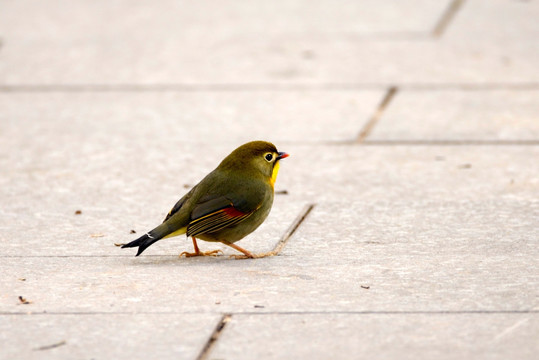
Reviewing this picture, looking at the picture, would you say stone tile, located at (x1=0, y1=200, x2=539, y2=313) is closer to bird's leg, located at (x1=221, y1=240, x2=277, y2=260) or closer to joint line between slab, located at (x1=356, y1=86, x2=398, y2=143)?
bird's leg, located at (x1=221, y1=240, x2=277, y2=260)

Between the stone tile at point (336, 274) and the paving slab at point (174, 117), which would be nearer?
the stone tile at point (336, 274)

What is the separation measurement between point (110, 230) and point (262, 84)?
369 cm

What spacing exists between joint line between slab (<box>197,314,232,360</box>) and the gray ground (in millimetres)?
15

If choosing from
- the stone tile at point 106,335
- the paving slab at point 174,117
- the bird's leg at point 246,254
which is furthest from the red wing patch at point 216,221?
the paving slab at point 174,117

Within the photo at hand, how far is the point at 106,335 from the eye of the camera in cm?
408

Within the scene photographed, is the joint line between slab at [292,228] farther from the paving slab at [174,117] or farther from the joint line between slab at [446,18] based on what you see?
the joint line between slab at [446,18]

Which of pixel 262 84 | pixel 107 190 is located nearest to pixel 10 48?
pixel 262 84

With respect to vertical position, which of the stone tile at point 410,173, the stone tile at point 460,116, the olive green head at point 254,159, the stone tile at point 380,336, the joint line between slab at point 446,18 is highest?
the olive green head at point 254,159

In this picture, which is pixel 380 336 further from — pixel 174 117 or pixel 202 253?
pixel 174 117

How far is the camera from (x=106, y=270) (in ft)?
16.4

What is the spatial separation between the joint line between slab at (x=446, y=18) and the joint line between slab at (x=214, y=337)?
6754mm

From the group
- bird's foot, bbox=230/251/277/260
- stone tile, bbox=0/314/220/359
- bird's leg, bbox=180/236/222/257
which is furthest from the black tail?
stone tile, bbox=0/314/220/359

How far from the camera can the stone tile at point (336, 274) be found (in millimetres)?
4441

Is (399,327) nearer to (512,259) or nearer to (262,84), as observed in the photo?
(512,259)
